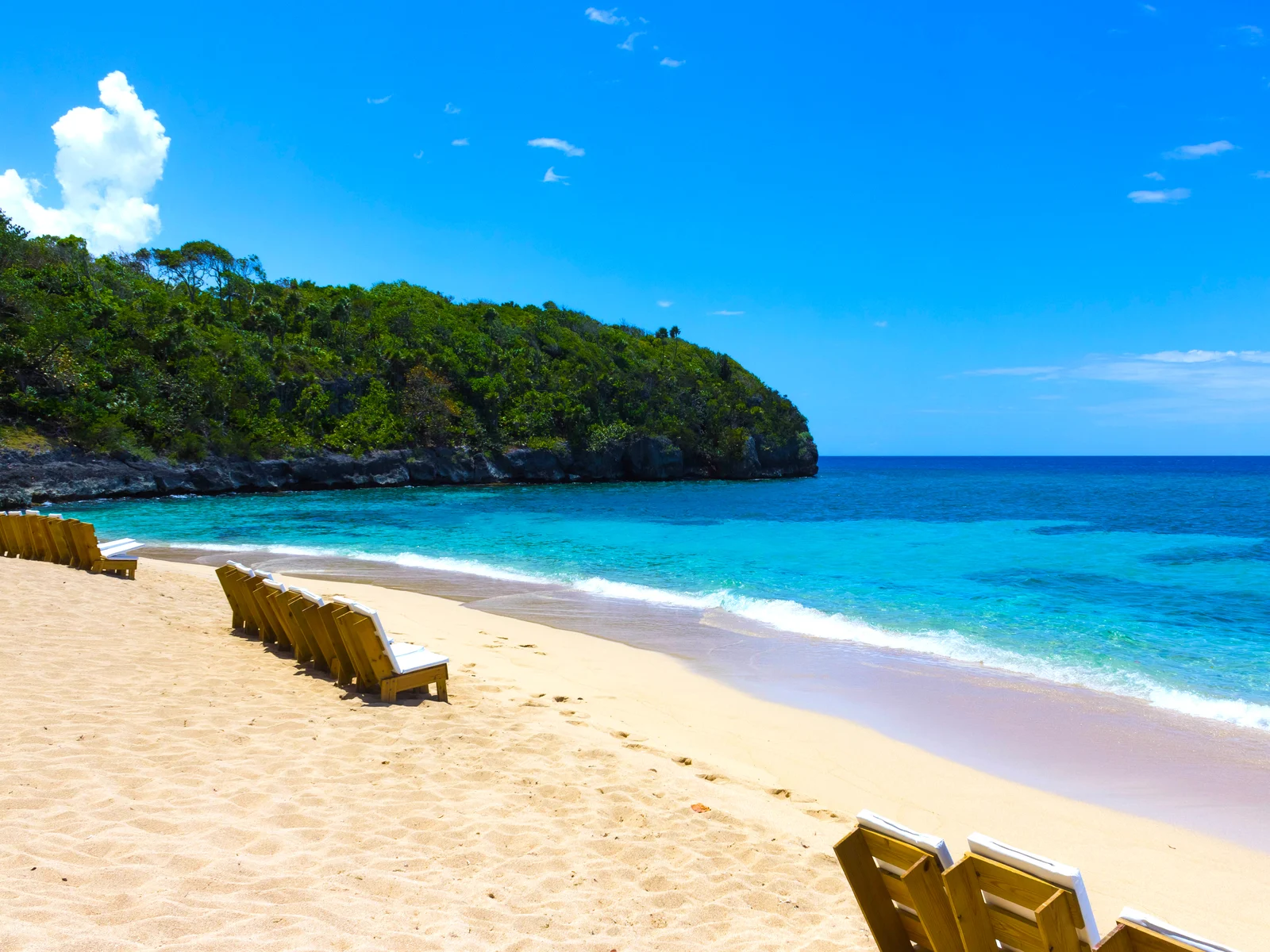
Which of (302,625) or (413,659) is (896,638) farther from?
→ (302,625)

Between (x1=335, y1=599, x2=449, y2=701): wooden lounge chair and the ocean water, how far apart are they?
6195 mm

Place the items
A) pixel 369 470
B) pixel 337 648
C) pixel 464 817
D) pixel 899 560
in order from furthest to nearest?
pixel 369 470, pixel 899 560, pixel 337 648, pixel 464 817

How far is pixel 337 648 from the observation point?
6953 millimetres

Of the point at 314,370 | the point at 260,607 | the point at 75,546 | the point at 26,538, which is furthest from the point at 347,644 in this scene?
the point at 314,370

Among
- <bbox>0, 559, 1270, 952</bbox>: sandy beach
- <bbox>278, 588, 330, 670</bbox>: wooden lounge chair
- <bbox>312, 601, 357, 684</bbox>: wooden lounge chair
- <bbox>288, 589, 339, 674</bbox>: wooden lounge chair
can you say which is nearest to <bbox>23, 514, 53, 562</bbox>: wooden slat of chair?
<bbox>0, 559, 1270, 952</bbox>: sandy beach

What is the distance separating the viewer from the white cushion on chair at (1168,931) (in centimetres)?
191

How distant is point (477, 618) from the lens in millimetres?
11438

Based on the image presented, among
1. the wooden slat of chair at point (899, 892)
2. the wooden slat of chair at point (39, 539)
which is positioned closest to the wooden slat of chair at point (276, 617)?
the wooden slat of chair at point (899, 892)

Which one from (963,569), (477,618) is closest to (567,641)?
(477,618)

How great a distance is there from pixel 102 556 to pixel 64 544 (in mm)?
1448

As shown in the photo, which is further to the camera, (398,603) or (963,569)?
(963,569)

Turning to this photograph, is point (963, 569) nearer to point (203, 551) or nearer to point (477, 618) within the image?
point (477, 618)

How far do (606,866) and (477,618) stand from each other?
7829 mm

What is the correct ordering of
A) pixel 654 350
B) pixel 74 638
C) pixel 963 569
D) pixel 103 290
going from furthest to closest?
pixel 654 350 → pixel 103 290 → pixel 963 569 → pixel 74 638
